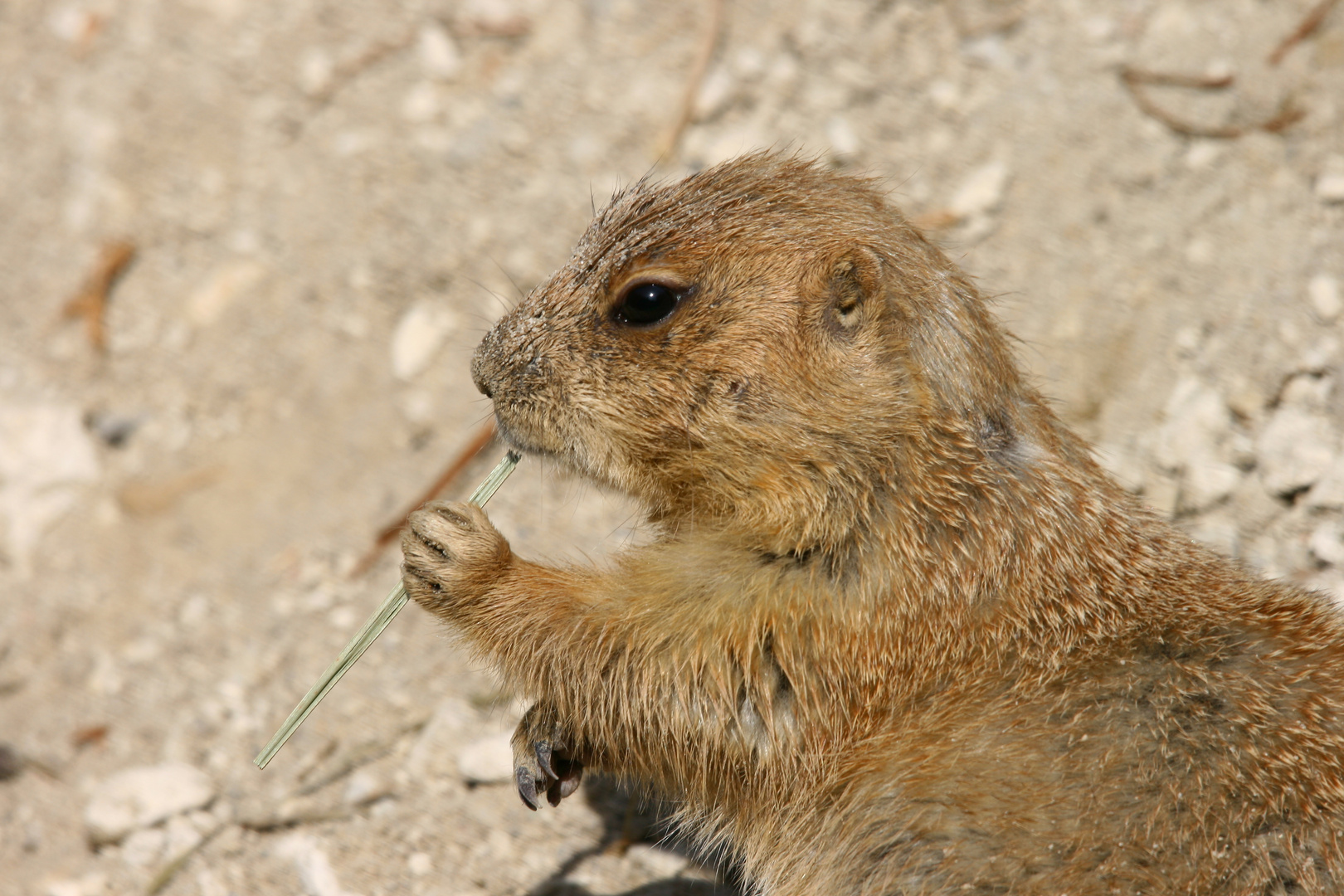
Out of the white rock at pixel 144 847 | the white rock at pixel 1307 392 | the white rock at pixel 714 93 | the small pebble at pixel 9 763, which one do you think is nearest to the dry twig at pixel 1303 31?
the white rock at pixel 1307 392

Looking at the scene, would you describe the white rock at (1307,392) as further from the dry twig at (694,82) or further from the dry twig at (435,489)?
the dry twig at (435,489)

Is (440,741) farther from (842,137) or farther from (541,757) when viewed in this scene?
(842,137)

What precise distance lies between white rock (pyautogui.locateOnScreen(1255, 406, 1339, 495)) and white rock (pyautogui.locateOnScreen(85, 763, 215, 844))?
3.50 meters


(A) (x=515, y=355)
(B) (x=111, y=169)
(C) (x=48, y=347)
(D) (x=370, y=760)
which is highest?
(B) (x=111, y=169)

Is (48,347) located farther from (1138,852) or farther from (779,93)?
(1138,852)

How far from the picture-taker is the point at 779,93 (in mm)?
5395

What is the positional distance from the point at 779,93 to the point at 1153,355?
1.97 metres

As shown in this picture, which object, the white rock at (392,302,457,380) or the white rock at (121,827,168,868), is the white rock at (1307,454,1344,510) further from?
the white rock at (121,827,168,868)

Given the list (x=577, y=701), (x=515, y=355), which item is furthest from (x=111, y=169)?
(x=577, y=701)

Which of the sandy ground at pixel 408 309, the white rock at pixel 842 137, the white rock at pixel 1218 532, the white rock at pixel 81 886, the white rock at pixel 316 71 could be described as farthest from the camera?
the white rock at pixel 316 71

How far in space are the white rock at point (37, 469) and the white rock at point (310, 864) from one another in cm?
192

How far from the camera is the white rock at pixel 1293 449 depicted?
395 centimetres

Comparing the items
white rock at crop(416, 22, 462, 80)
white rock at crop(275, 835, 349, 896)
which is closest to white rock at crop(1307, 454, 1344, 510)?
white rock at crop(275, 835, 349, 896)

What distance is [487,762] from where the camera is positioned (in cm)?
380
